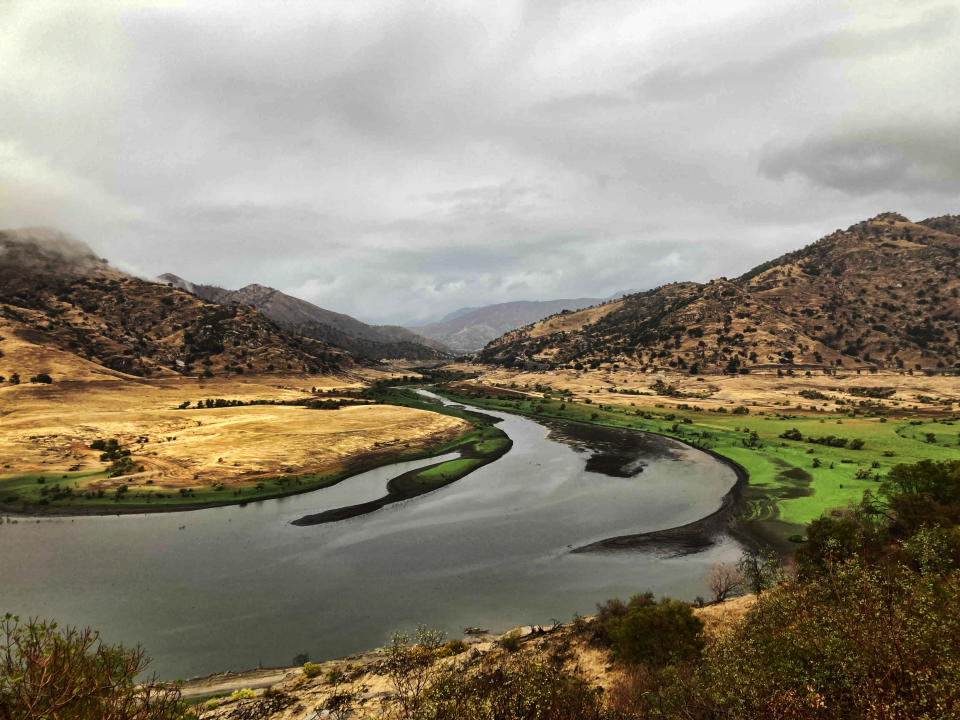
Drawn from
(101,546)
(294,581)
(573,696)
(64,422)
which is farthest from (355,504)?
(64,422)

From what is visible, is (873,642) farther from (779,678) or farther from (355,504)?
(355,504)

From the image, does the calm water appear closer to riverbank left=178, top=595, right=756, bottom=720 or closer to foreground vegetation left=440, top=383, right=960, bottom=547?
riverbank left=178, top=595, right=756, bottom=720

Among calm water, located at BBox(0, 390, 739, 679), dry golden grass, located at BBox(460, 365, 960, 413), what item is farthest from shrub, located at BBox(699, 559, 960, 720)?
dry golden grass, located at BBox(460, 365, 960, 413)

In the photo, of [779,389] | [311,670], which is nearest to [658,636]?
[311,670]

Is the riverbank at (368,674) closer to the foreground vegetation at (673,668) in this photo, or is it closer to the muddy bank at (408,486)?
the foreground vegetation at (673,668)

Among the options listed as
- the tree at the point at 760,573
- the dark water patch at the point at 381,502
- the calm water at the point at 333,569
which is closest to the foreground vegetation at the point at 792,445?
the tree at the point at 760,573

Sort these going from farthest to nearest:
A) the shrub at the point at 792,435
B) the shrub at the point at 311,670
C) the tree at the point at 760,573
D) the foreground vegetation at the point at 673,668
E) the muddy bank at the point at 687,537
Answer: the shrub at the point at 792,435
the muddy bank at the point at 687,537
the tree at the point at 760,573
the shrub at the point at 311,670
the foreground vegetation at the point at 673,668

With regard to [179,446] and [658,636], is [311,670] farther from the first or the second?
[179,446]
